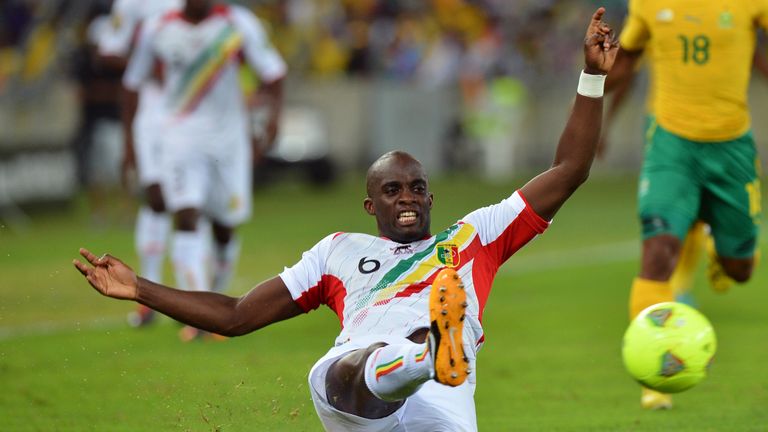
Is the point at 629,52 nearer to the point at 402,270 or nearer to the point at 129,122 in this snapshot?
the point at 402,270

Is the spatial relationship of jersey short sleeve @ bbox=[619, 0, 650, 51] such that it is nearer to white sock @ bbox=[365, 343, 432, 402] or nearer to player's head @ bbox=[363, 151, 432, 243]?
player's head @ bbox=[363, 151, 432, 243]

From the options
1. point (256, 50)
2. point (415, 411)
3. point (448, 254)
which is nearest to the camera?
point (415, 411)

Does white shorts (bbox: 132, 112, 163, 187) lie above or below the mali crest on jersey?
below

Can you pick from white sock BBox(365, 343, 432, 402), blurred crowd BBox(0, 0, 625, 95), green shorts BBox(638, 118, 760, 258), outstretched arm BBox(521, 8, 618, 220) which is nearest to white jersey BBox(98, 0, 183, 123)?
green shorts BBox(638, 118, 760, 258)

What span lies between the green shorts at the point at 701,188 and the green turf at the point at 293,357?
3.36 feet

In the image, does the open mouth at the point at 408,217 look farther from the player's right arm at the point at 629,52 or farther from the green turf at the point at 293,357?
the player's right arm at the point at 629,52

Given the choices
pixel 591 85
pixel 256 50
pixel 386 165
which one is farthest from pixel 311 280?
pixel 256 50

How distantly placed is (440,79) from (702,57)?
76.4ft

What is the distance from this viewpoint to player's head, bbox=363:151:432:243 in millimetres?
6836

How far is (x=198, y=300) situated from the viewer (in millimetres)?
6887

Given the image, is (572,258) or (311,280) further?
(572,258)

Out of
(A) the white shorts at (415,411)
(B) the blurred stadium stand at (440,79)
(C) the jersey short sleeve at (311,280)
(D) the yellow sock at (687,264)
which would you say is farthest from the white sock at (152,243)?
(B) the blurred stadium stand at (440,79)

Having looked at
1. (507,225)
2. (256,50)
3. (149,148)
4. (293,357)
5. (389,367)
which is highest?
(507,225)

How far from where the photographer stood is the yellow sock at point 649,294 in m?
8.81
